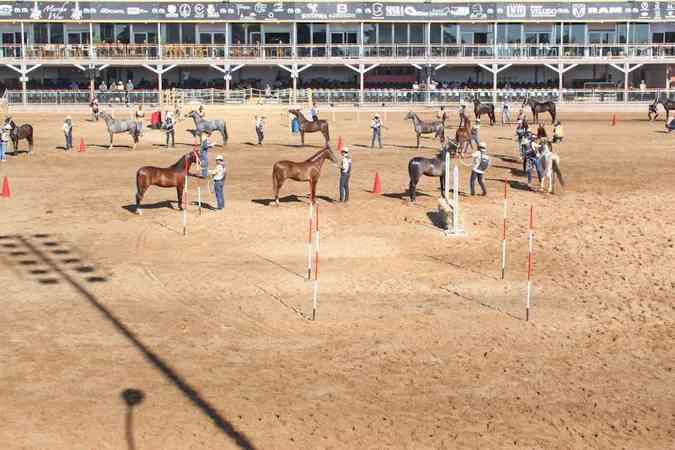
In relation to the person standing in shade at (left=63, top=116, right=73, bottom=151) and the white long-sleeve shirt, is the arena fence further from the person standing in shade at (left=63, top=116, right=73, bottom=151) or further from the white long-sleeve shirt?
the white long-sleeve shirt

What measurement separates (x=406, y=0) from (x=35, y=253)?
52286 mm

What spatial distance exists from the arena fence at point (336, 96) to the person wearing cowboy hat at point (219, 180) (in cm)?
3840

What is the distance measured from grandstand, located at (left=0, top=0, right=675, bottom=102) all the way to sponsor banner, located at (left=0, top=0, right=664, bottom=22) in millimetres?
69

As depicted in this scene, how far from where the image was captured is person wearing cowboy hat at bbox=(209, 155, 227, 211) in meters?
24.5

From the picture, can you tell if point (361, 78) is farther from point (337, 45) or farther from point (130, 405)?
point (130, 405)

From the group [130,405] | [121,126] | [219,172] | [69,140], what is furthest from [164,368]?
[69,140]

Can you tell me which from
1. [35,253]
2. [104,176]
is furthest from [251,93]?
[35,253]

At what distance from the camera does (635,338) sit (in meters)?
15.2

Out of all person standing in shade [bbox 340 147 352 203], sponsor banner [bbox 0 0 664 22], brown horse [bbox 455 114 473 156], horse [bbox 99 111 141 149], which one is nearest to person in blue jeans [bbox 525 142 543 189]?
person standing in shade [bbox 340 147 352 203]

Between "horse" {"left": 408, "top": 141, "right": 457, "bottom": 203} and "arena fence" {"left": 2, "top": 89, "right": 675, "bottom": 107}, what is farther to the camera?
"arena fence" {"left": 2, "top": 89, "right": 675, "bottom": 107}

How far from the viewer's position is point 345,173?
2561cm

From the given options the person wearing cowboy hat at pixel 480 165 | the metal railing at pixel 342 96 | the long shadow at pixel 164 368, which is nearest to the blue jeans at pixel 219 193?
the long shadow at pixel 164 368

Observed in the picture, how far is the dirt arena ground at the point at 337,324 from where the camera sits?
39.1 ft

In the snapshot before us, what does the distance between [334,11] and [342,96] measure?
6371mm
